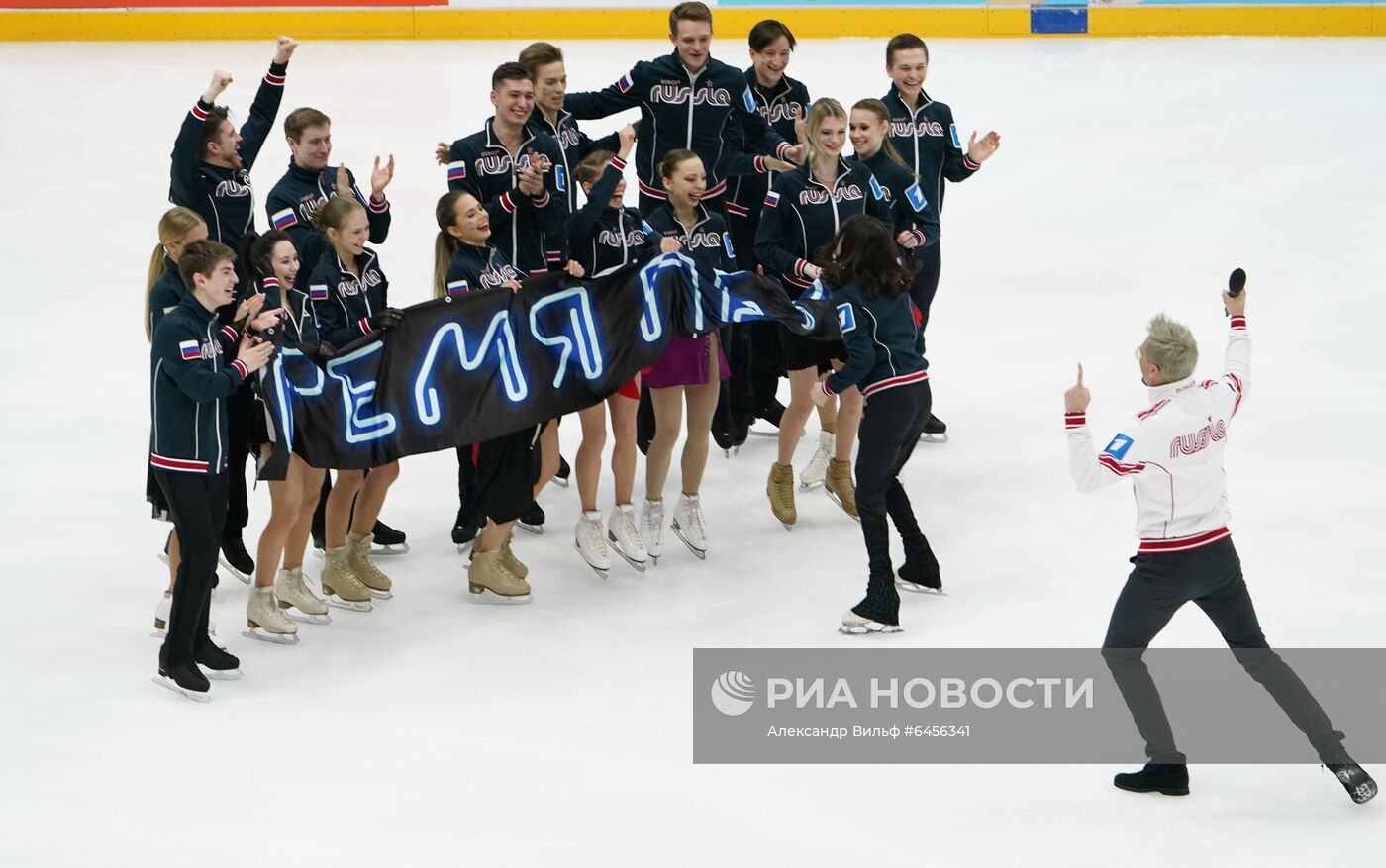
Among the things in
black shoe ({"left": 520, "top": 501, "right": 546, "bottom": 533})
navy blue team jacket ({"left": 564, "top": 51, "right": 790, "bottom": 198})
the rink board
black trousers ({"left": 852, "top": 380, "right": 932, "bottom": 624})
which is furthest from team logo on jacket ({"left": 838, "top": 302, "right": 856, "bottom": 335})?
the rink board

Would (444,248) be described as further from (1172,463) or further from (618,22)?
(618,22)

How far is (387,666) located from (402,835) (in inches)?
42.1

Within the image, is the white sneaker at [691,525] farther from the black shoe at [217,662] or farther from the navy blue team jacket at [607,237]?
the black shoe at [217,662]

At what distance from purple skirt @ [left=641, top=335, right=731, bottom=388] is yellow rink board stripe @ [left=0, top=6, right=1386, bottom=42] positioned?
430 inches

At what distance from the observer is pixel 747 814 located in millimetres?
4348

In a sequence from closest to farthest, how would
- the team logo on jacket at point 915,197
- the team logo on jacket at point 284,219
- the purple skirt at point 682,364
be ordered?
the team logo on jacket at point 284,219 → the purple skirt at point 682,364 → the team logo on jacket at point 915,197

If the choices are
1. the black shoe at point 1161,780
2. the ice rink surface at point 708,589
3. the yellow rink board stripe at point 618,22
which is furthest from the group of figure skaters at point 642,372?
the yellow rink board stripe at point 618,22

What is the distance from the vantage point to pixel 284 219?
236 inches

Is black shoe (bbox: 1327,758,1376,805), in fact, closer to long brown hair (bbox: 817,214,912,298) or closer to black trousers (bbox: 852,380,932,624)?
black trousers (bbox: 852,380,932,624)

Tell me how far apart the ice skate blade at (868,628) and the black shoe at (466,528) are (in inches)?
62.4

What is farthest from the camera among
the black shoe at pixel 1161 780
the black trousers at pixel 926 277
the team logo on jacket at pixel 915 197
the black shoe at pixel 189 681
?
the black trousers at pixel 926 277

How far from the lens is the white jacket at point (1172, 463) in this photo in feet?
13.8

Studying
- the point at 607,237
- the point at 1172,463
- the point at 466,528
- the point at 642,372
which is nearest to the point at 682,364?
the point at 642,372

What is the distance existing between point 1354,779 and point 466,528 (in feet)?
11.0
